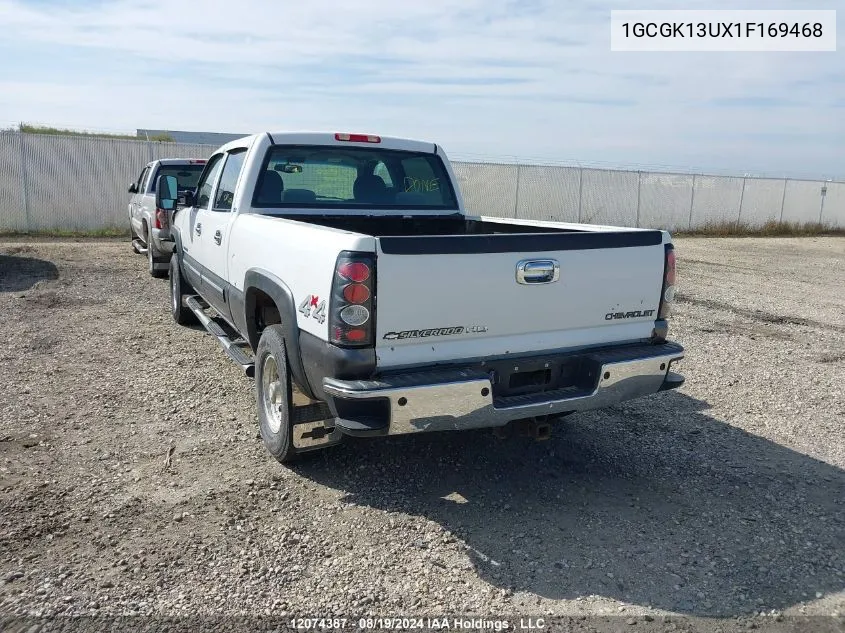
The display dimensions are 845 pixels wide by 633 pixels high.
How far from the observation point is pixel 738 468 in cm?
449

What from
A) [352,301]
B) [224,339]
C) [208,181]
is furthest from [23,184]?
[352,301]

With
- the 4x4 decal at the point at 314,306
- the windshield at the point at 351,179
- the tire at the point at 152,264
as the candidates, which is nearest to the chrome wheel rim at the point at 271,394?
the 4x4 decal at the point at 314,306

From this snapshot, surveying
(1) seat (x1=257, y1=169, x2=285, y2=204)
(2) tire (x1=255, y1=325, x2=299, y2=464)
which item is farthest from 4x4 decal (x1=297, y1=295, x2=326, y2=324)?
(1) seat (x1=257, y1=169, x2=285, y2=204)

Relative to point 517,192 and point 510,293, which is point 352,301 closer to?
point 510,293

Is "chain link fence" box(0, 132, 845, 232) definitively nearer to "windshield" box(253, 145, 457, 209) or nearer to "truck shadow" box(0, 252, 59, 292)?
"truck shadow" box(0, 252, 59, 292)

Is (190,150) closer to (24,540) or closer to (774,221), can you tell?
(24,540)

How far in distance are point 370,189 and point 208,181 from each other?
5.98 ft

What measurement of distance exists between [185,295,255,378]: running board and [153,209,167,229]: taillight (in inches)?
123

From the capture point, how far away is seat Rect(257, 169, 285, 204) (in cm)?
517

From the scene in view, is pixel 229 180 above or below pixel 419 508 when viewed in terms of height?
above

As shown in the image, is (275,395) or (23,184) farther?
(23,184)

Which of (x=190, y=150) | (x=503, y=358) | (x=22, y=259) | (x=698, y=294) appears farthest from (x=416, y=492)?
(x=190, y=150)

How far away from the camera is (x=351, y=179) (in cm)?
560

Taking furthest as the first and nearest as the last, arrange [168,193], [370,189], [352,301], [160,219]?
1. [160,219]
2. [168,193]
3. [370,189]
4. [352,301]
